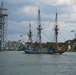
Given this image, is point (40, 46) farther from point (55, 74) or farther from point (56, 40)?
point (55, 74)

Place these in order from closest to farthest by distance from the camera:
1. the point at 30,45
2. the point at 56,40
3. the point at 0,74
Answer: the point at 0,74 → the point at 56,40 → the point at 30,45

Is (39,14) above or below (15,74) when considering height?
above

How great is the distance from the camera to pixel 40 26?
7170 inches

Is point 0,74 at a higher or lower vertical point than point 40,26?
lower

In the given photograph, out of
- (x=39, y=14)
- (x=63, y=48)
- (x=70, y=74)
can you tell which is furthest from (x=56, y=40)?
(x=70, y=74)

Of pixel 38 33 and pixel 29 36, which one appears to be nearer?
pixel 38 33

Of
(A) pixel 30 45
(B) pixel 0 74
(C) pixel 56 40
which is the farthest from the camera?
(A) pixel 30 45

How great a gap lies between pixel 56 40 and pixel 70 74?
117 m

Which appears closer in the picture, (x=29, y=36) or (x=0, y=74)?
(x=0, y=74)

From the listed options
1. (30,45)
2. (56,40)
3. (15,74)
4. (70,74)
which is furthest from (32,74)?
(30,45)

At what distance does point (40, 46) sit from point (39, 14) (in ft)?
60.9

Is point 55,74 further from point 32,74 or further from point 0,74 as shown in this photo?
point 0,74

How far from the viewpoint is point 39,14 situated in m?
181

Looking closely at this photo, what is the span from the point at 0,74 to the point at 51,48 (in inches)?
4963
